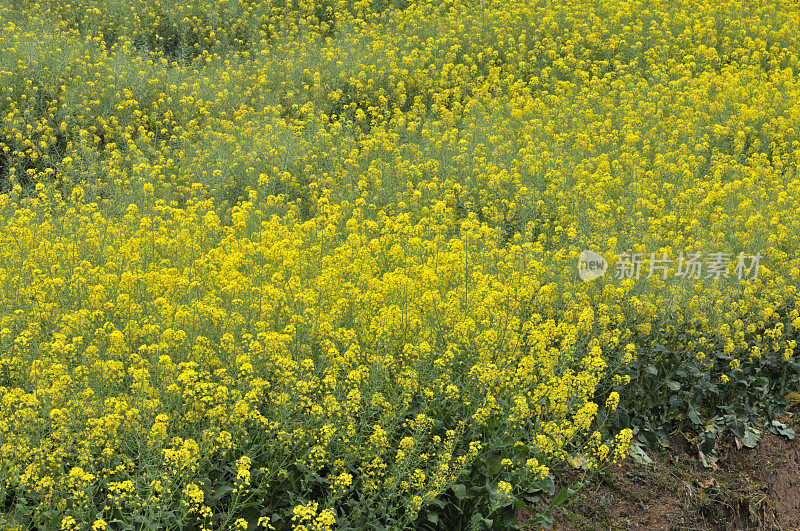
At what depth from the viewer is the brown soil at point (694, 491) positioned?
206 inches

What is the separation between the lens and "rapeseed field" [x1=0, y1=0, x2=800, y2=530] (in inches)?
166

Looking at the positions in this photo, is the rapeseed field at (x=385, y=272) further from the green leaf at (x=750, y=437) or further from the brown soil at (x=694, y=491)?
the brown soil at (x=694, y=491)

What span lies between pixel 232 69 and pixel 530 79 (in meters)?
4.72

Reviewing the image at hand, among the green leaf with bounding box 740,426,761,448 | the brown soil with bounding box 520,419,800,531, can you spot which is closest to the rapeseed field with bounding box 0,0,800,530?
the green leaf with bounding box 740,426,761,448

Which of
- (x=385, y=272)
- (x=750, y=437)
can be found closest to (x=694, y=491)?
(x=750, y=437)

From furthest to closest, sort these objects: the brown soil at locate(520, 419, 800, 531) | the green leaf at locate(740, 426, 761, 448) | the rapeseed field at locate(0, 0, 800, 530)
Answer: the green leaf at locate(740, 426, 761, 448)
the brown soil at locate(520, 419, 800, 531)
the rapeseed field at locate(0, 0, 800, 530)

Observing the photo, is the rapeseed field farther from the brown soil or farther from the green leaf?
the brown soil

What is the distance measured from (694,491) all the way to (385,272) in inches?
111

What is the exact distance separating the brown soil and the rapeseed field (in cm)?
14

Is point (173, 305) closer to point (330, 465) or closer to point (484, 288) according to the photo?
point (330, 465)

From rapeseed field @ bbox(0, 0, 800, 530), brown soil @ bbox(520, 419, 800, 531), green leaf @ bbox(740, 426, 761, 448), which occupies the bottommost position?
brown soil @ bbox(520, 419, 800, 531)

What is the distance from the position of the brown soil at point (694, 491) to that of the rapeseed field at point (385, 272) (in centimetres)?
14

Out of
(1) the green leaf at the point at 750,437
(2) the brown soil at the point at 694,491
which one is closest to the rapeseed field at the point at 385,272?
(1) the green leaf at the point at 750,437

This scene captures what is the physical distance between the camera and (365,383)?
4648mm
